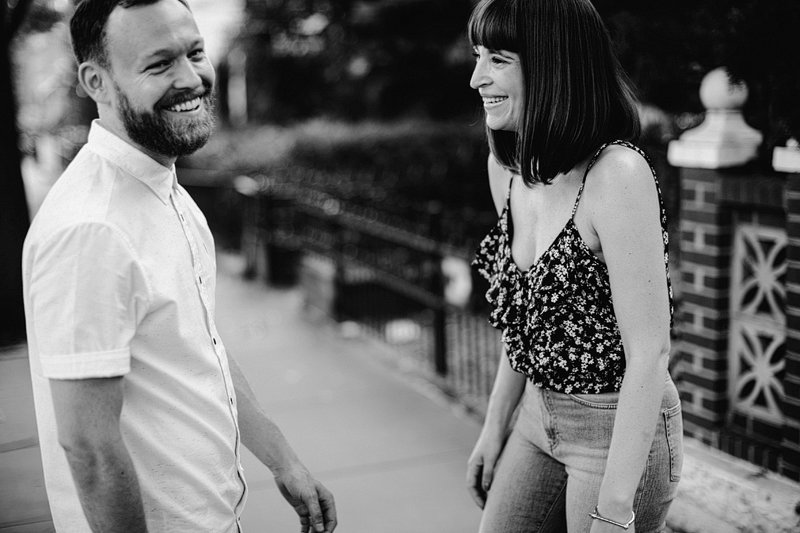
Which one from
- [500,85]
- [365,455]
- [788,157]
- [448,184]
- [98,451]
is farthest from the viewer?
[448,184]

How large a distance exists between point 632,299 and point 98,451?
1.19 metres

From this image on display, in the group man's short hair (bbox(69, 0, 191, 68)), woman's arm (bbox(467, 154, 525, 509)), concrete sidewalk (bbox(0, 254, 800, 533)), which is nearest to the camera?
man's short hair (bbox(69, 0, 191, 68))

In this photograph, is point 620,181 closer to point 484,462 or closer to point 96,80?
point 484,462

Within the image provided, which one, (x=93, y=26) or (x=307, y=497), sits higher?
(x=93, y=26)

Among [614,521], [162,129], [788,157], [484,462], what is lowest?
[484,462]

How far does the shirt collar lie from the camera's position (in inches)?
74.0

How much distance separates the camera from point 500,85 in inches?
84.3

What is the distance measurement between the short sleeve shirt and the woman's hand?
0.82 m

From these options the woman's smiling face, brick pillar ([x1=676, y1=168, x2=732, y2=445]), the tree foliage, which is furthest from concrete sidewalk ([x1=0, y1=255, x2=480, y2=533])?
the woman's smiling face

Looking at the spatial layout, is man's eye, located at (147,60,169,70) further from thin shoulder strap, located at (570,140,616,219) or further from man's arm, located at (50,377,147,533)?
thin shoulder strap, located at (570,140,616,219)

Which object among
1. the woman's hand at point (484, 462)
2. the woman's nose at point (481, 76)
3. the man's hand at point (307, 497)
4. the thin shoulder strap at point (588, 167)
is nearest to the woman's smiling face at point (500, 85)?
the woman's nose at point (481, 76)

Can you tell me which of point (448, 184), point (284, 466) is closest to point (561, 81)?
point (284, 466)

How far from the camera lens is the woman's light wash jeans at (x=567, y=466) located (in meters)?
2.10

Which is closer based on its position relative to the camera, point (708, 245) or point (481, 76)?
point (481, 76)
